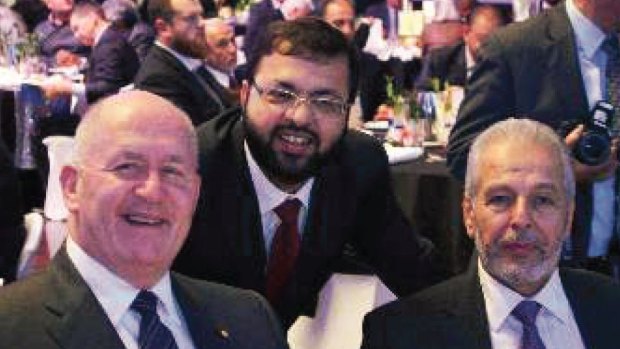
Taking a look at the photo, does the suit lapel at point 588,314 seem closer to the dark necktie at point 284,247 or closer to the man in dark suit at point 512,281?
the man in dark suit at point 512,281

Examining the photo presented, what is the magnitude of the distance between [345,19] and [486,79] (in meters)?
4.74

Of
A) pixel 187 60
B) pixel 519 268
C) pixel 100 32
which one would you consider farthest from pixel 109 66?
pixel 519 268

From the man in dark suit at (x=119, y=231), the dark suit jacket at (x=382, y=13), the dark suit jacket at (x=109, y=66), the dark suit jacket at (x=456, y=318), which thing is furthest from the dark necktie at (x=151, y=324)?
the dark suit jacket at (x=382, y=13)

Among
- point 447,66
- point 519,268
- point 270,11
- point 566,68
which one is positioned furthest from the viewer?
point 270,11

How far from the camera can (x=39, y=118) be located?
271 inches

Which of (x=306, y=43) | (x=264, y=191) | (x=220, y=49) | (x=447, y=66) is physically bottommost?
(x=447, y=66)

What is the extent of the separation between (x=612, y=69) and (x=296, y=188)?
2.80ft

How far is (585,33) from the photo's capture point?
8.49 ft

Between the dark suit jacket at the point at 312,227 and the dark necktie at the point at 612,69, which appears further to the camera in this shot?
the dark necktie at the point at 612,69

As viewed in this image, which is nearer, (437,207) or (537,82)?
(537,82)

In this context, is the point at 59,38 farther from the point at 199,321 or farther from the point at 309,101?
the point at 199,321

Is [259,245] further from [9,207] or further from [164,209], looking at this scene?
[9,207]

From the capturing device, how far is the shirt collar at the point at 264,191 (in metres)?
2.39

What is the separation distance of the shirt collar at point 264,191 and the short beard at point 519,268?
1.70 feet
